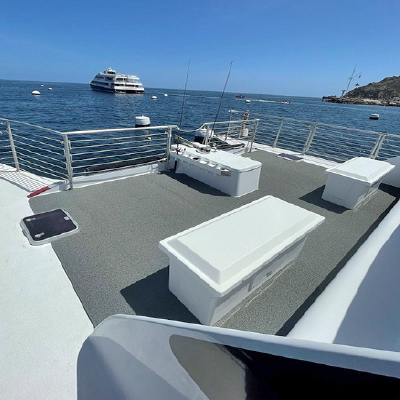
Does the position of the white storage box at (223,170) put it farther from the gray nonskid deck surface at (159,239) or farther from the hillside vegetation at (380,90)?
the hillside vegetation at (380,90)

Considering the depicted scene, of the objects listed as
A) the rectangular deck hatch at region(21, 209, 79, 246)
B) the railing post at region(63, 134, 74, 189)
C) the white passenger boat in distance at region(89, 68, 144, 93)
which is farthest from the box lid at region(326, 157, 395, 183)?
the white passenger boat in distance at region(89, 68, 144, 93)

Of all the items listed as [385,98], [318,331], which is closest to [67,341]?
[318,331]

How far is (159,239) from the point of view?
2.63m

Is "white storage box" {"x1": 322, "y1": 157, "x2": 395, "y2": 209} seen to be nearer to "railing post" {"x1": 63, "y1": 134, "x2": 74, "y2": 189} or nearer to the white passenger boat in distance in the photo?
"railing post" {"x1": 63, "y1": 134, "x2": 74, "y2": 189}

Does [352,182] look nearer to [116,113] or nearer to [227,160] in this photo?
[227,160]

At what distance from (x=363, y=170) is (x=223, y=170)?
2.31m


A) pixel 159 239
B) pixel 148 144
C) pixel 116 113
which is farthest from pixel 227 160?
pixel 116 113

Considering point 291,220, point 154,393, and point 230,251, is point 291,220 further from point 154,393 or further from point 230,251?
point 154,393

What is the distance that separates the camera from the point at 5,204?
10.0 ft

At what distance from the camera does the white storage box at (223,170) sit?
3.79 meters

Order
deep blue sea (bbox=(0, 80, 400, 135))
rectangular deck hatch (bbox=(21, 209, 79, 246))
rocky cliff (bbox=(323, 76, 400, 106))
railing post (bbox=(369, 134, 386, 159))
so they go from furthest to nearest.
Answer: rocky cliff (bbox=(323, 76, 400, 106)) → deep blue sea (bbox=(0, 80, 400, 135)) → railing post (bbox=(369, 134, 386, 159)) → rectangular deck hatch (bbox=(21, 209, 79, 246))

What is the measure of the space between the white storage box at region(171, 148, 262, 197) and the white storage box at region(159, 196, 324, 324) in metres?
1.71

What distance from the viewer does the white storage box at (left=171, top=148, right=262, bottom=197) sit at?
149 inches

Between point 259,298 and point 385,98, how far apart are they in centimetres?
11481
